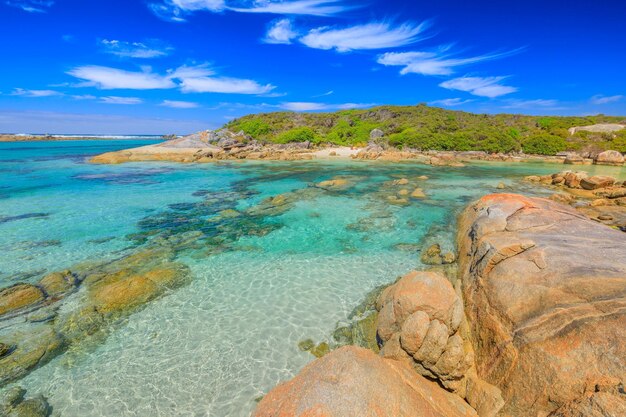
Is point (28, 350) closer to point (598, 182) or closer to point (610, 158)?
point (598, 182)

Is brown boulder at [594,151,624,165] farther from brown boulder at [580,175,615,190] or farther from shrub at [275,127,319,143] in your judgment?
shrub at [275,127,319,143]

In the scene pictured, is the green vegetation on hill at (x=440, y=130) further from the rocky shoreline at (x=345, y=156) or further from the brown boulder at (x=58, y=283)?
the brown boulder at (x=58, y=283)

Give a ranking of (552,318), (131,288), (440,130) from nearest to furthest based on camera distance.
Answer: (552,318) < (131,288) < (440,130)

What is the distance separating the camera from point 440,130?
215 feet

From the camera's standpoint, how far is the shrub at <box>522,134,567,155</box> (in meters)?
50.7

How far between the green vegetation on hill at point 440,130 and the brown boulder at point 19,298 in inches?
2254

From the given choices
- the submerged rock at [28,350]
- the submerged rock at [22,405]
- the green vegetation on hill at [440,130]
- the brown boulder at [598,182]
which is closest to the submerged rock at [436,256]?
the submerged rock at [22,405]

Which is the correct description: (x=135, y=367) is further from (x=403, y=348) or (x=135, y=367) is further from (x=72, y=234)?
(x=72, y=234)

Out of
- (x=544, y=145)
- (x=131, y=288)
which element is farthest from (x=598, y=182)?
(x=544, y=145)


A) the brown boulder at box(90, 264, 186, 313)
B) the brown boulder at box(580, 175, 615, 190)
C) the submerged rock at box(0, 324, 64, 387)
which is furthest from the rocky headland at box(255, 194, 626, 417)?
the brown boulder at box(580, 175, 615, 190)

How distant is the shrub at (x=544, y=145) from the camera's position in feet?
166

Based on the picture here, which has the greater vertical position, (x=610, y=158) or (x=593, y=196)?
(x=610, y=158)

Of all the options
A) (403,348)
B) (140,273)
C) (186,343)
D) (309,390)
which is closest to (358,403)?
(309,390)

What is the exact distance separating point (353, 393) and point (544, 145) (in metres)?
63.3
